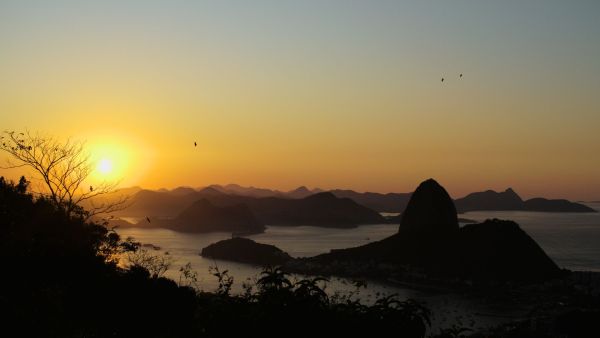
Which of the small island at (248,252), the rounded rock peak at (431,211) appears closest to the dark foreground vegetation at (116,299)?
the small island at (248,252)

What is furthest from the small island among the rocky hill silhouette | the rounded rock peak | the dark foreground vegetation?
the dark foreground vegetation

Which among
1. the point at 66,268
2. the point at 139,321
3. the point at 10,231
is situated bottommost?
the point at 139,321

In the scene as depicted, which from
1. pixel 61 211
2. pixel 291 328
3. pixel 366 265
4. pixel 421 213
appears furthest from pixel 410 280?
pixel 291 328

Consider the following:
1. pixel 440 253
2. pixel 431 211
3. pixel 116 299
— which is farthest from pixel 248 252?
pixel 116 299

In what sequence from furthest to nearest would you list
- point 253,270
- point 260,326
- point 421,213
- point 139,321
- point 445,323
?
point 421,213 < point 253,270 < point 445,323 < point 139,321 < point 260,326

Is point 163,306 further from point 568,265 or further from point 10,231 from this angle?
point 568,265

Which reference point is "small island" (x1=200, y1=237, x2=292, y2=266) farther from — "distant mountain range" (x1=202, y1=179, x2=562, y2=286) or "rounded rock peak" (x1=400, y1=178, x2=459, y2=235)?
"rounded rock peak" (x1=400, y1=178, x2=459, y2=235)

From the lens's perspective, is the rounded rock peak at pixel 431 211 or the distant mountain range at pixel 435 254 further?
the rounded rock peak at pixel 431 211

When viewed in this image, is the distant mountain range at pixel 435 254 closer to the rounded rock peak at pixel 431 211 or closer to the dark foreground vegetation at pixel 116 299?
the rounded rock peak at pixel 431 211
